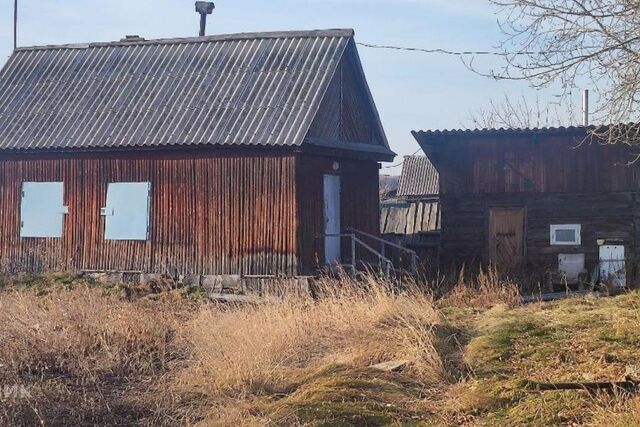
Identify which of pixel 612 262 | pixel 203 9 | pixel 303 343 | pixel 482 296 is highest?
pixel 203 9

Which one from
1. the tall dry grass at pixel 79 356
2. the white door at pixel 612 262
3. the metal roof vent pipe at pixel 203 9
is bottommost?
the tall dry grass at pixel 79 356

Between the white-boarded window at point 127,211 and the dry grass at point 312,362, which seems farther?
the white-boarded window at point 127,211

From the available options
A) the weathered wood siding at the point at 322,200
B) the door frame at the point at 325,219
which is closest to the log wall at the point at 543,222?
the weathered wood siding at the point at 322,200

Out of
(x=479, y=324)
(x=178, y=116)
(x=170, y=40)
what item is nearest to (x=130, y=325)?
(x=479, y=324)

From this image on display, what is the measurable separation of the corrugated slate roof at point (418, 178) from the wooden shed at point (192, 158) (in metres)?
23.6

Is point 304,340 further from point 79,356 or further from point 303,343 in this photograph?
point 79,356

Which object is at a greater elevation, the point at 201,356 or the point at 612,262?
the point at 612,262

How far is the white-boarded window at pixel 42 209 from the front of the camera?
18.9 meters

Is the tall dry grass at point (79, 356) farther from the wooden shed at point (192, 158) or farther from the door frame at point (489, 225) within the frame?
the door frame at point (489, 225)

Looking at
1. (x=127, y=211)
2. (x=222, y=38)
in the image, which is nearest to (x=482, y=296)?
(x=127, y=211)

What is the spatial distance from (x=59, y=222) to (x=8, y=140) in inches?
94.1

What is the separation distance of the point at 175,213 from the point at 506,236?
25.8 ft

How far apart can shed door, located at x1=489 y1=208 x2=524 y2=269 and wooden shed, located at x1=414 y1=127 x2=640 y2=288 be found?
24 millimetres

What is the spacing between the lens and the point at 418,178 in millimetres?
45250
